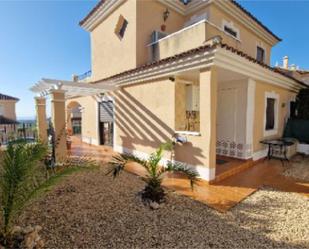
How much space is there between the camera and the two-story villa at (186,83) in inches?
279

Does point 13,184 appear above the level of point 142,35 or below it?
below

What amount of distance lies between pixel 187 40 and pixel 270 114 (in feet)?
21.9

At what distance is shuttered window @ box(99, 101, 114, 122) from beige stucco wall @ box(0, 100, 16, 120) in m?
28.6

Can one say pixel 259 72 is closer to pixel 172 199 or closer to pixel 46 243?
pixel 172 199

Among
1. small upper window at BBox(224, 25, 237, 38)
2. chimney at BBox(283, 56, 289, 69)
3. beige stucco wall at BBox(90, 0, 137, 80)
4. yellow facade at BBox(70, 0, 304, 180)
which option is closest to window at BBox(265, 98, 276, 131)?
yellow facade at BBox(70, 0, 304, 180)

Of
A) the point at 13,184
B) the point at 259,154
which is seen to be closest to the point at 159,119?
the point at 259,154

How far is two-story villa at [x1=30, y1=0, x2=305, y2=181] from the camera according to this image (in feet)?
23.3

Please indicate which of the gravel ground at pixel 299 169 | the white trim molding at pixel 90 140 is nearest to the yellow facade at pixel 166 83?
the white trim molding at pixel 90 140

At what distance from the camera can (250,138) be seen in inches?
362

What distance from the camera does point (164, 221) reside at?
4613 mm

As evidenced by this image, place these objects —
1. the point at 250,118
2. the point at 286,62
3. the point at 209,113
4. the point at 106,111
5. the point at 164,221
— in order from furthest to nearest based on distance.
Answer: the point at 286,62
the point at 106,111
the point at 250,118
the point at 209,113
the point at 164,221

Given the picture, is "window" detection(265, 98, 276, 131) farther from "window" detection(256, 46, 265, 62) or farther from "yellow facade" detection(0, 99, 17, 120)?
"yellow facade" detection(0, 99, 17, 120)

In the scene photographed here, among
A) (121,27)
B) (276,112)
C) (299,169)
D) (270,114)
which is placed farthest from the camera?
(121,27)

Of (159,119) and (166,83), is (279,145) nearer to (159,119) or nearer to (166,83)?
(159,119)
